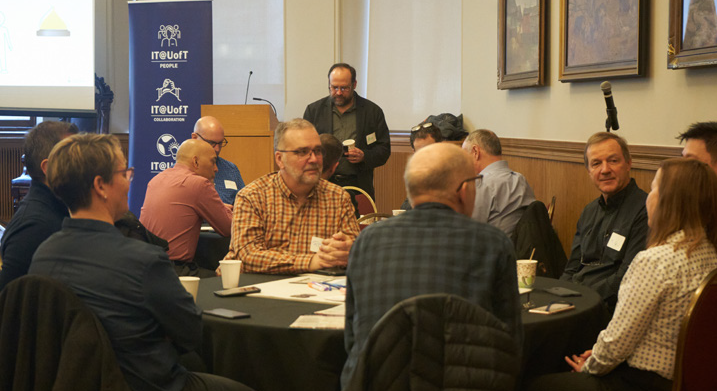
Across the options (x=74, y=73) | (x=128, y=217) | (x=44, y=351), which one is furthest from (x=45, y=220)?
(x=74, y=73)

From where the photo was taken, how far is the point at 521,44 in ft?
20.0

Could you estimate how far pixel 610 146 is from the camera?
369cm

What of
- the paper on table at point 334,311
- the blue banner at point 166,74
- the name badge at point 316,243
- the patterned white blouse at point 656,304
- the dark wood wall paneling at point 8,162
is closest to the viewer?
the patterned white blouse at point 656,304

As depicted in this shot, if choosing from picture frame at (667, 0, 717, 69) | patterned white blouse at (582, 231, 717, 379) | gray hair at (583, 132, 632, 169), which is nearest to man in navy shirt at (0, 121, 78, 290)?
patterned white blouse at (582, 231, 717, 379)

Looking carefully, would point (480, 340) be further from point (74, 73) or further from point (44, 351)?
point (74, 73)

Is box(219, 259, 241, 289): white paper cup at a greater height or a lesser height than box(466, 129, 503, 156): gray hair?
lesser

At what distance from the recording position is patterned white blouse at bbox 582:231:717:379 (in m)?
2.17

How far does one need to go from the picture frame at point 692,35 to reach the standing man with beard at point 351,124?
2758 millimetres

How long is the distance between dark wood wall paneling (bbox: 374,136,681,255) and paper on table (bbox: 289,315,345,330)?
2442 mm

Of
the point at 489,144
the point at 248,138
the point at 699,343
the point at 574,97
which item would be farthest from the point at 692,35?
the point at 248,138

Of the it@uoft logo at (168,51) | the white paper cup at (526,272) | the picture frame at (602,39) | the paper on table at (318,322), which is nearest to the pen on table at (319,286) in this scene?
the paper on table at (318,322)

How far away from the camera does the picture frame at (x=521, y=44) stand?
572 centimetres

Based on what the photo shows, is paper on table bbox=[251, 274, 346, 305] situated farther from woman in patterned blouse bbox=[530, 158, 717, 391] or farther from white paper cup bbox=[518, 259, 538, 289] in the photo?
woman in patterned blouse bbox=[530, 158, 717, 391]

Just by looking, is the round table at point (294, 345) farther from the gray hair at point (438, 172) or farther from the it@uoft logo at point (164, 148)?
the it@uoft logo at point (164, 148)
